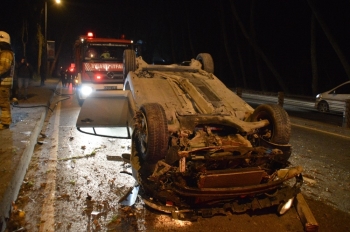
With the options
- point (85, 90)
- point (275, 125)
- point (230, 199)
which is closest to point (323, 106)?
point (85, 90)

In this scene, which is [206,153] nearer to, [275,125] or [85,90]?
[275,125]

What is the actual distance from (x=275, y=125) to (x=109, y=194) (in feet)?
8.53

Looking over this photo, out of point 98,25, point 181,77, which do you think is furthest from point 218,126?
point 98,25

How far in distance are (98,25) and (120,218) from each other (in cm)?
4526

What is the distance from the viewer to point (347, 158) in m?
7.52

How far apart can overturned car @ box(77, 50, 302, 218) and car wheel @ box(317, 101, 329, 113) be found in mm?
12441

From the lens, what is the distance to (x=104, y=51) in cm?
1307

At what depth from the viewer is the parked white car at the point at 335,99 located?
15.9 metres

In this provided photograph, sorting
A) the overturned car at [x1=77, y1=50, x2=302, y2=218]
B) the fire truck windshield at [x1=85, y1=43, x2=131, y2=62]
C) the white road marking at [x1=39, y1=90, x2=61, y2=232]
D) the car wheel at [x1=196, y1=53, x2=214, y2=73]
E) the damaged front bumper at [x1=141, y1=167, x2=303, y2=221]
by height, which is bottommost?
the white road marking at [x1=39, y1=90, x2=61, y2=232]

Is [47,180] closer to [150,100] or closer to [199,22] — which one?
[150,100]

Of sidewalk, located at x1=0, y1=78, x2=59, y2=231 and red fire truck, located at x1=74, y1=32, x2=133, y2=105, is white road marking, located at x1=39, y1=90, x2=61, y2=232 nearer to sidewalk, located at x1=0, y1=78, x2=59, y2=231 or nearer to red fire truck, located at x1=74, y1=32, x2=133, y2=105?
sidewalk, located at x1=0, y1=78, x2=59, y2=231

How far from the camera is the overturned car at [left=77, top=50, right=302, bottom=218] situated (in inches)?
164

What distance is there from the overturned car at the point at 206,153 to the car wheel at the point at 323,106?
40.8 feet

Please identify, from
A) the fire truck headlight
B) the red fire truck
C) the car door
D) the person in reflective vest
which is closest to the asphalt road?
the person in reflective vest
